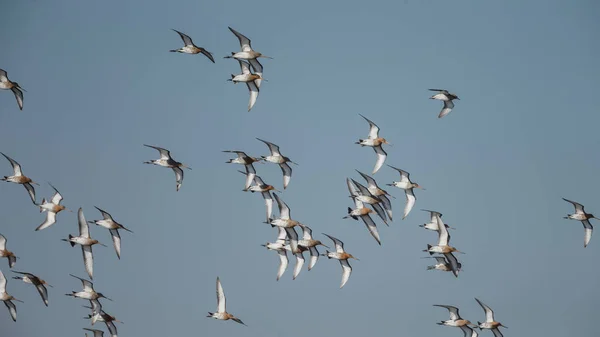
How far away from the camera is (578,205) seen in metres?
59.6

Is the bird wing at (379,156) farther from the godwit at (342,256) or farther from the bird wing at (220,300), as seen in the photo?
the bird wing at (220,300)

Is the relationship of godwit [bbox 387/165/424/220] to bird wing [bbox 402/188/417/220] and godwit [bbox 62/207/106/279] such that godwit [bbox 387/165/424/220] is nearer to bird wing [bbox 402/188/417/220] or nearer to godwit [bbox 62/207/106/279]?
bird wing [bbox 402/188/417/220]

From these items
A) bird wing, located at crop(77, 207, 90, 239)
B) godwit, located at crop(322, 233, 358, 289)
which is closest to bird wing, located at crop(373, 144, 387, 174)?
godwit, located at crop(322, 233, 358, 289)

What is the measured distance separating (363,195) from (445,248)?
458 centimetres

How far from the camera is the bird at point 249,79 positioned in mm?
55531

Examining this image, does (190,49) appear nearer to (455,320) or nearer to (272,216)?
(272,216)

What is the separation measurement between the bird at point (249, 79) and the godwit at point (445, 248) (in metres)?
10.4

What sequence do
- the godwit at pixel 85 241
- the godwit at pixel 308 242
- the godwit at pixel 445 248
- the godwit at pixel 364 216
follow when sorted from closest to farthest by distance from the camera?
the godwit at pixel 85 241 < the godwit at pixel 445 248 < the godwit at pixel 364 216 < the godwit at pixel 308 242

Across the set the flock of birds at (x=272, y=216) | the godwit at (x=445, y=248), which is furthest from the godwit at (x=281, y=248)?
the godwit at (x=445, y=248)

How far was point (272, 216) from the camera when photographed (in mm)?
60312

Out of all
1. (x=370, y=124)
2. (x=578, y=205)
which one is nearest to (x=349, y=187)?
(x=370, y=124)

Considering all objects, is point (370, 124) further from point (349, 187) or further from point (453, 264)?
point (453, 264)

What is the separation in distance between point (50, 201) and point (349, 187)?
44.9ft

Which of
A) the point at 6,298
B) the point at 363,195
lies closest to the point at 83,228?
the point at 6,298
